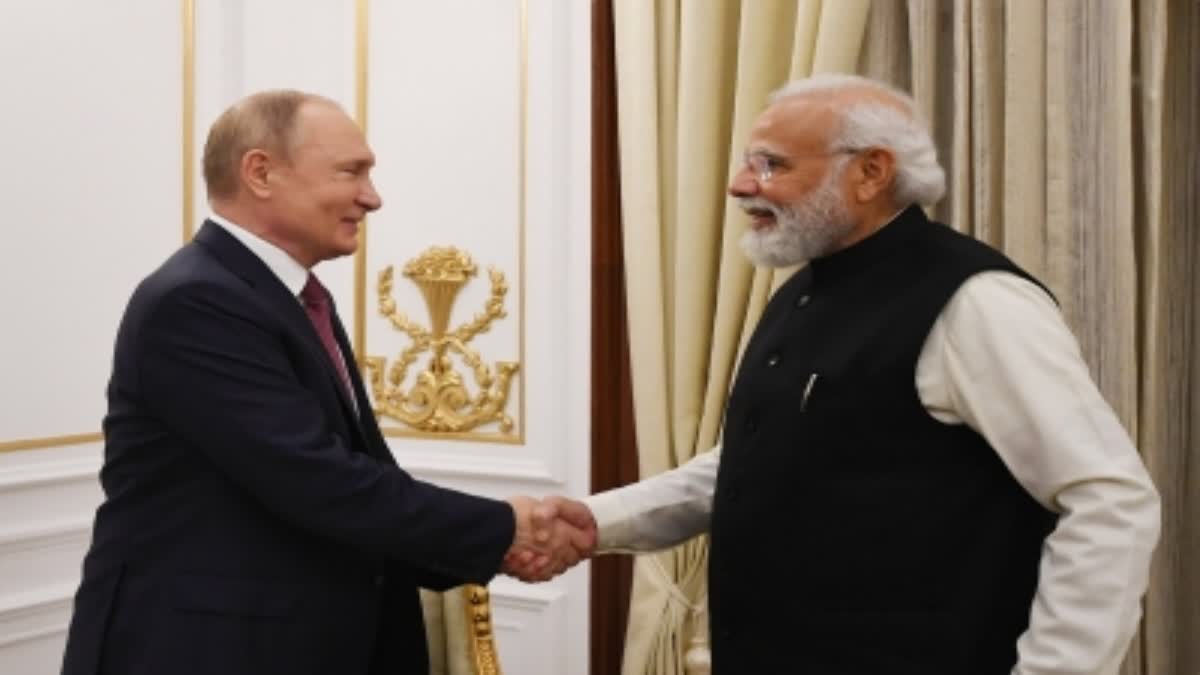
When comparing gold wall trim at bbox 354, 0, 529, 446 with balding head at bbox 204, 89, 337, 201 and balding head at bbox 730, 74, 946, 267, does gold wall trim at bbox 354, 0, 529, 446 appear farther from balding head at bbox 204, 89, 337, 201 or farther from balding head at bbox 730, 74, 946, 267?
balding head at bbox 730, 74, 946, 267

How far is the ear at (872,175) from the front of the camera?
1854 mm

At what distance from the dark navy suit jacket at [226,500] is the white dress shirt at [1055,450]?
2.83 ft

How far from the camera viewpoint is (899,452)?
5.54 feet

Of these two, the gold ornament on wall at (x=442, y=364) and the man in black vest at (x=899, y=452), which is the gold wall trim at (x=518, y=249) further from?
the man in black vest at (x=899, y=452)

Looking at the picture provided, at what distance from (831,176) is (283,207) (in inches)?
33.9

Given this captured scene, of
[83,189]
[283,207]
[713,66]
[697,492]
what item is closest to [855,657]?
[697,492]

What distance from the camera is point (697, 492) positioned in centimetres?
223

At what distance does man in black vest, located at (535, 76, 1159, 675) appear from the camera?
1.54 metres

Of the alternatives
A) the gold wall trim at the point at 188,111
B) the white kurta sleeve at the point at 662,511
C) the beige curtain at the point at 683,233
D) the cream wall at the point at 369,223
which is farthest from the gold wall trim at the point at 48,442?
the white kurta sleeve at the point at 662,511

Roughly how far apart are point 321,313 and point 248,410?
12.8 inches

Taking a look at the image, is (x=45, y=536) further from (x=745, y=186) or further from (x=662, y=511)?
(x=745, y=186)

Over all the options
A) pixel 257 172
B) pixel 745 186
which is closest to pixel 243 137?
pixel 257 172

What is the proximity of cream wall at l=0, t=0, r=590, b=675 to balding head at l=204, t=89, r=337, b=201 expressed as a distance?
118 cm

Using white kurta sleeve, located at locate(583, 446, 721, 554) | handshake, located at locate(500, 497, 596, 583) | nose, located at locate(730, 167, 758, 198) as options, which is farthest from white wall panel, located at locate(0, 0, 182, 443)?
nose, located at locate(730, 167, 758, 198)
